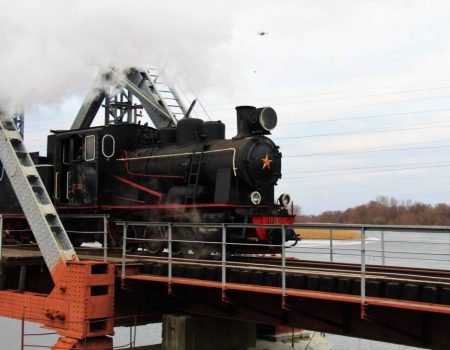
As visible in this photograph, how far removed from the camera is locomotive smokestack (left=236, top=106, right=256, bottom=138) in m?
13.3

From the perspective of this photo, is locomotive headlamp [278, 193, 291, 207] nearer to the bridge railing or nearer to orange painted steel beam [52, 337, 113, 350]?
the bridge railing

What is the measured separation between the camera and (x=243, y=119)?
13.4 meters

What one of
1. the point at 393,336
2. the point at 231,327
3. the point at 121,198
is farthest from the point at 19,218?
the point at 393,336

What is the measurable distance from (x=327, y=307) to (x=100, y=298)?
4.37 m

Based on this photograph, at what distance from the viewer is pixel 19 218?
1759 centimetres

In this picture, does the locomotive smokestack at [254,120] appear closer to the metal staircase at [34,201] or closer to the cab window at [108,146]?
the cab window at [108,146]

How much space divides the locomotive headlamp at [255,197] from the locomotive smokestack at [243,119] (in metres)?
1.47

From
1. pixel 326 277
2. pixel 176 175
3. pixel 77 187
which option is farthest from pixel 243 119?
pixel 326 277

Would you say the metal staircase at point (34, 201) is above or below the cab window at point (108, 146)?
below

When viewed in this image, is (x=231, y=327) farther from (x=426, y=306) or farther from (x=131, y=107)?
(x=131, y=107)

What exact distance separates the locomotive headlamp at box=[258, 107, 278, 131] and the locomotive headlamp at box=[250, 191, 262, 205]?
161 centimetres

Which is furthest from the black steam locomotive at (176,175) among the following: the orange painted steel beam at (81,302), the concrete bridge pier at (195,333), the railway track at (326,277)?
→ the orange painted steel beam at (81,302)

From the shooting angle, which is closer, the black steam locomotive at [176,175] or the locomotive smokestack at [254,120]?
the black steam locomotive at [176,175]

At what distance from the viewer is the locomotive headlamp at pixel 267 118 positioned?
13.2 metres
